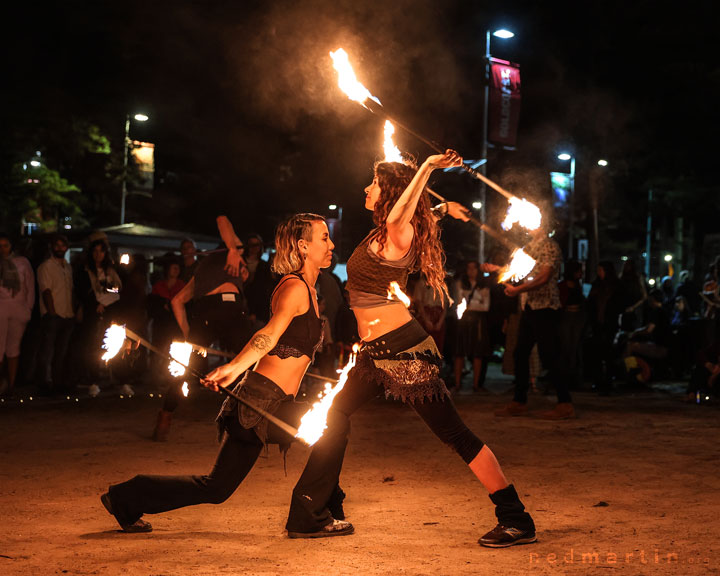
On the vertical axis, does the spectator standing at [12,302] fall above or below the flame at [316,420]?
above

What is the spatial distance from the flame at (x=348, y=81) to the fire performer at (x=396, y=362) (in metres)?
0.89

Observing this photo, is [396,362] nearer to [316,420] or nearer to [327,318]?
[316,420]

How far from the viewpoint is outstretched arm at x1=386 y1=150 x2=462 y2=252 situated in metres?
4.20

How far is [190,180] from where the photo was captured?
39562mm

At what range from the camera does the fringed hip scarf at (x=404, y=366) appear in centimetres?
429

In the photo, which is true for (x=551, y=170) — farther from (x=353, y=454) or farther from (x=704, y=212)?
(x=353, y=454)

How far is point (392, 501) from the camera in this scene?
5344 mm

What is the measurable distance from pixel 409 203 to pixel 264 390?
3.78 ft

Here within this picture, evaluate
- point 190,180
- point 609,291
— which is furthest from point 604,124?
point 190,180

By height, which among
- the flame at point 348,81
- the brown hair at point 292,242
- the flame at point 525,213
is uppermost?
the flame at point 348,81

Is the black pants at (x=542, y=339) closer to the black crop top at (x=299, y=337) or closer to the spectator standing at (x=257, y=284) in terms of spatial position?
the spectator standing at (x=257, y=284)

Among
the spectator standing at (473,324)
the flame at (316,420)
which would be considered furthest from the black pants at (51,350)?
the flame at (316,420)

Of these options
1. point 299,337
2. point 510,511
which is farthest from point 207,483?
point 510,511

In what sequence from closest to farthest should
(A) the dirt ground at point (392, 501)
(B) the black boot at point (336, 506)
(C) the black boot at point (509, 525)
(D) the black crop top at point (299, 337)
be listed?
(A) the dirt ground at point (392, 501) → (C) the black boot at point (509, 525) → (D) the black crop top at point (299, 337) → (B) the black boot at point (336, 506)
